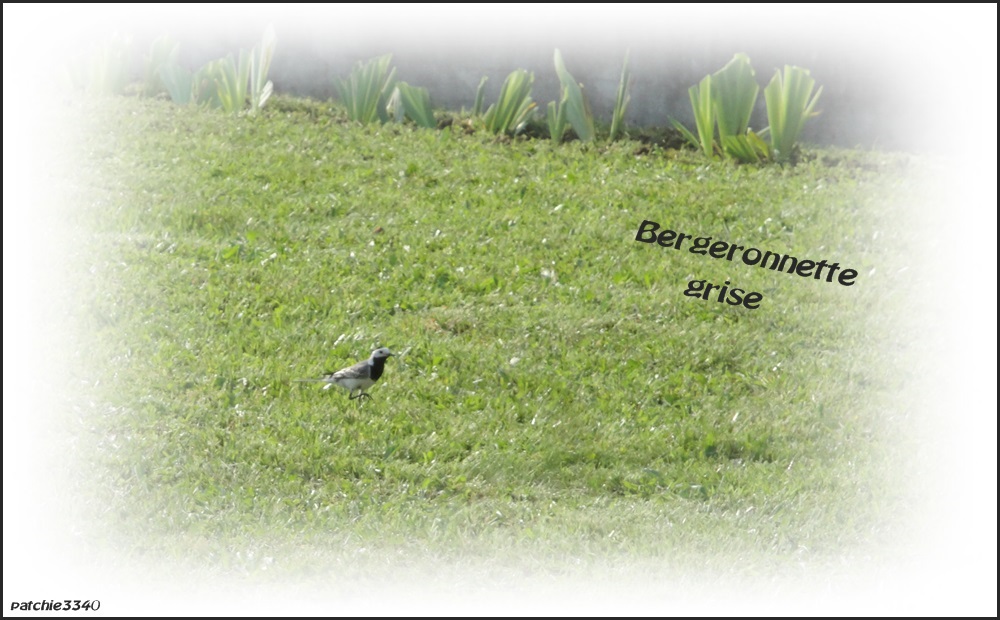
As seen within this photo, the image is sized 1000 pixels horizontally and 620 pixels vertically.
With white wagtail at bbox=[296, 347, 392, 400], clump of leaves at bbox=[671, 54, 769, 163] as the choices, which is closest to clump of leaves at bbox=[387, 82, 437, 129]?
clump of leaves at bbox=[671, 54, 769, 163]

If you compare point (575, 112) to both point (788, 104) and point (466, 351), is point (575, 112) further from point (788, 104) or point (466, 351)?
point (466, 351)

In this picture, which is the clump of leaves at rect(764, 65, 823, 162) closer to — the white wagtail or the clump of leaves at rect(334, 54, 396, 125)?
the clump of leaves at rect(334, 54, 396, 125)

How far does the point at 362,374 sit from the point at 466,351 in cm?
99

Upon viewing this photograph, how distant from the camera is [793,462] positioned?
20.6 feet

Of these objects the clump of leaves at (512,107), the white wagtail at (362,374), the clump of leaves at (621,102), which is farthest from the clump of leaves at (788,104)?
the white wagtail at (362,374)

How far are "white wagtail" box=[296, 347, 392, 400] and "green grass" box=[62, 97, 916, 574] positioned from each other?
0.50 feet

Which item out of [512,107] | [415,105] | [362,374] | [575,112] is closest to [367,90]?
[415,105]

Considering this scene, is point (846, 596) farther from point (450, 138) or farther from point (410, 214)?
point (450, 138)

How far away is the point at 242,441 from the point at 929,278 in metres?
5.12

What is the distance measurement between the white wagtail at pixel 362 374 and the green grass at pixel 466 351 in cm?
15

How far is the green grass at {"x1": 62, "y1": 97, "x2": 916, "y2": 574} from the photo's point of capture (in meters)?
5.52

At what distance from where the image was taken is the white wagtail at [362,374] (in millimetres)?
6277

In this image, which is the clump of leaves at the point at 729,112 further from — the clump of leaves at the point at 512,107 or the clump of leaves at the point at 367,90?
the clump of leaves at the point at 367,90

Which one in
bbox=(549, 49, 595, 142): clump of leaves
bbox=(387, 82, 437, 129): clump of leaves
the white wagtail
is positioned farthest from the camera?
bbox=(387, 82, 437, 129): clump of leaves
